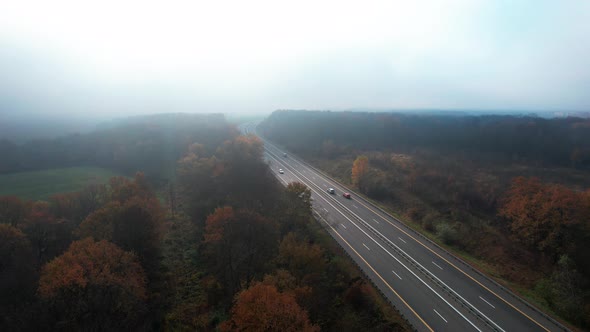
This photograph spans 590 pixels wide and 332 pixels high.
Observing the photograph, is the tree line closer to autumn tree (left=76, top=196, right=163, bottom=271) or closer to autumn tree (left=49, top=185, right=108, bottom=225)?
autumn tree (left=49, top=185, right=108, bottom=225)

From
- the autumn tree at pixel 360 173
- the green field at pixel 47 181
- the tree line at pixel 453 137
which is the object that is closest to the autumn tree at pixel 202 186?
the green field at pixel 47 181

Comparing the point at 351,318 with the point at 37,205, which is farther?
the point at 37,205

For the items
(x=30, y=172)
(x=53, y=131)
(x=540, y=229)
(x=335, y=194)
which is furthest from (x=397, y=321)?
(x=53, y=131)

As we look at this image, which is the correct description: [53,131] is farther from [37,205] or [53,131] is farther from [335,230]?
[335,230]

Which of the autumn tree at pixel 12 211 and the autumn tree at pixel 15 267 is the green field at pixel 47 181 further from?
the autumn tree at pixel 15 267

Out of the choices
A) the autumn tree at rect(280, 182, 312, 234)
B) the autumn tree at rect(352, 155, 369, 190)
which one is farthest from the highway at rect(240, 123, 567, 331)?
the autumn tree at rect(352, 155, 369, 190)

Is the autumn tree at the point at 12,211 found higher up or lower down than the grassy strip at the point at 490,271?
higher up

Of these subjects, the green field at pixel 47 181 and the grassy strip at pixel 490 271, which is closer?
the grassy strip at pixel 490 271
